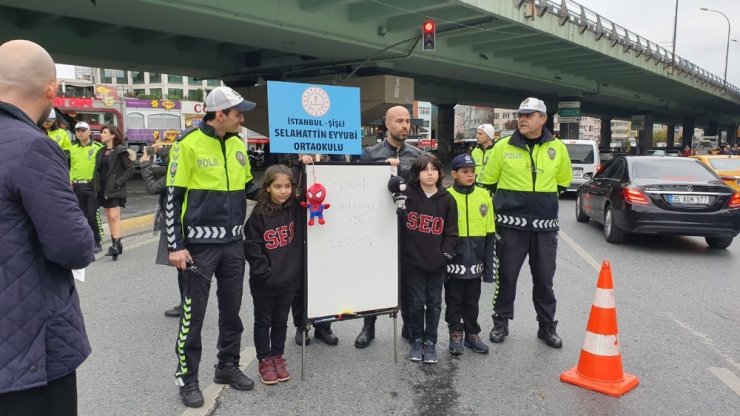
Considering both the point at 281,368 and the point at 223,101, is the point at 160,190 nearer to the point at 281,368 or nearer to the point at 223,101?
the point at 223,101

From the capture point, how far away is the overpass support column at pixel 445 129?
47.6 metres

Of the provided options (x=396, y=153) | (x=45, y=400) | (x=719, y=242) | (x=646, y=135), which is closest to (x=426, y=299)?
(x=396, y=153)

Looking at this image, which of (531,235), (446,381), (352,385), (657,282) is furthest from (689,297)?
(352,385)

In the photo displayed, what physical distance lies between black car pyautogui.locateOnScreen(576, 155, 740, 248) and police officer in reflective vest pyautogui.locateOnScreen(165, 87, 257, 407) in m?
7.03

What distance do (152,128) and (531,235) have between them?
165ft

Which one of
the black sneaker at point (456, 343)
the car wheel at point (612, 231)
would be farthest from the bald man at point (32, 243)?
the car wheel at point (612, 231)

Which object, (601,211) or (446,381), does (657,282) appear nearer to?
(601,211)

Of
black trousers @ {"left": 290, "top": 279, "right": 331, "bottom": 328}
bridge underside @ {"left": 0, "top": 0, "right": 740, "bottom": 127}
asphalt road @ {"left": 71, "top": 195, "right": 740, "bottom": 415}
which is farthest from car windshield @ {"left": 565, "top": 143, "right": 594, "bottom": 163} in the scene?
black trousers @ {"left": 290, "top": 279, "right": 331, "bottom": 328}

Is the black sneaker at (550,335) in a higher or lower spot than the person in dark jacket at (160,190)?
lower

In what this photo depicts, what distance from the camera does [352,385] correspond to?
3.69 meters

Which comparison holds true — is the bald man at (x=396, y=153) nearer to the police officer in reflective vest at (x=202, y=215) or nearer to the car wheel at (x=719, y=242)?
the police officer in reflective vest at (x=202, y=215)

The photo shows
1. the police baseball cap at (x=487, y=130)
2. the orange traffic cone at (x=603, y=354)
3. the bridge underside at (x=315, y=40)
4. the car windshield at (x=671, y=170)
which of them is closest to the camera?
the orange traffic cone at (x=603, y=354)

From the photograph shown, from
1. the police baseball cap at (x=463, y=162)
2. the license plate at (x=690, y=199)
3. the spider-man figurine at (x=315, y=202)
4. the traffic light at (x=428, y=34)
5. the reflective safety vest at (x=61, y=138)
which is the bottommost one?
the license plate at (x=690, y=199)

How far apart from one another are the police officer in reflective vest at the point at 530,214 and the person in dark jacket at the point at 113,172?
525 cm
